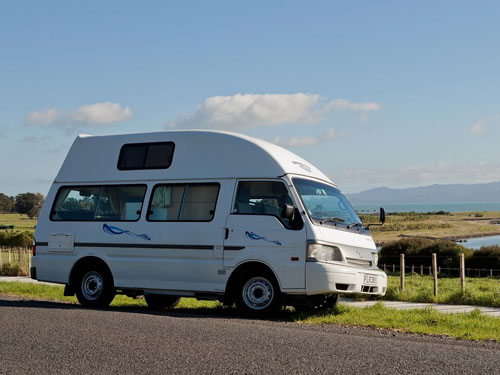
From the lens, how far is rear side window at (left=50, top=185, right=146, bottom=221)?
1217cm

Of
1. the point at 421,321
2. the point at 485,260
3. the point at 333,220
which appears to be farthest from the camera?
the point at 485,260

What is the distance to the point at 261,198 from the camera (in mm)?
11023

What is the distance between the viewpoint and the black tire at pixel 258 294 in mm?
10734

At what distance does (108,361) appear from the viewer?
6.73m

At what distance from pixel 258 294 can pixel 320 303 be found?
1.07m

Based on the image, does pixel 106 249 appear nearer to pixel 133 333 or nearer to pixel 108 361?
pixel 133 333

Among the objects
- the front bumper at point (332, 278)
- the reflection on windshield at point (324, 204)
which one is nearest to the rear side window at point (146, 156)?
the reflection on windshield at point (324, 204)

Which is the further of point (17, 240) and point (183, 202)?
point (17, 240)

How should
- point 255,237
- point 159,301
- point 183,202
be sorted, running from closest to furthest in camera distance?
point 255,237 < point 183,202 < point 159,301

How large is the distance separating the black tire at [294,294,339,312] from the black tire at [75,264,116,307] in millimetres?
3414

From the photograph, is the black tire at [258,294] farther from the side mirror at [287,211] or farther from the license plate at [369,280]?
the license plate at [369,280]

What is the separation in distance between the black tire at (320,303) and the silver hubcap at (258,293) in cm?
68

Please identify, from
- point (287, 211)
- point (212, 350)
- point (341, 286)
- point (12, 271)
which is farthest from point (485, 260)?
point (212, 350)

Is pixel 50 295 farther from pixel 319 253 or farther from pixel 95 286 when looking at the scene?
pixel 319 253
